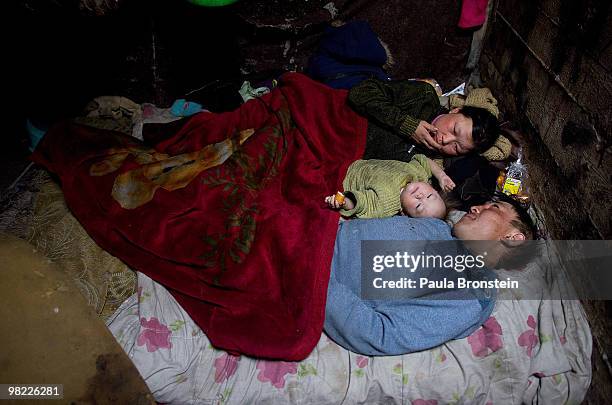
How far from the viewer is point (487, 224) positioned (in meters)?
1.50

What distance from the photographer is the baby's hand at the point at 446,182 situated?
181cm

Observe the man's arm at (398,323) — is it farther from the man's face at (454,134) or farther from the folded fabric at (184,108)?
the folded fabric at (184,108)

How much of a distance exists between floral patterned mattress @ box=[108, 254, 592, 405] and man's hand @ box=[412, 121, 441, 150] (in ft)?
2.83

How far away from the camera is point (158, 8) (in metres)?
2.14

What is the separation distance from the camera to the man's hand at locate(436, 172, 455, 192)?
5.95 ft

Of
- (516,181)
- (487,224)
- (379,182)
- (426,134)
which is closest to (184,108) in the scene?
(379,182)

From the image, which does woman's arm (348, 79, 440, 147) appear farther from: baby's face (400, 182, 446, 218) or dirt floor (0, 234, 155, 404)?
dirt floor (0, 234, 155, 404)

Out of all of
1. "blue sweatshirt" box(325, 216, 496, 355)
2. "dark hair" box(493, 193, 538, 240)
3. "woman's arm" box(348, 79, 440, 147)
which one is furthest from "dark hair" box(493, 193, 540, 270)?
"woman's arm" box(348, 79, 440, 147)

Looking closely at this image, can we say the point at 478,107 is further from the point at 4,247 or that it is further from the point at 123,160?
the point at 4,247

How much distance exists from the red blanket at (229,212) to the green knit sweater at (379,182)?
0.31ft

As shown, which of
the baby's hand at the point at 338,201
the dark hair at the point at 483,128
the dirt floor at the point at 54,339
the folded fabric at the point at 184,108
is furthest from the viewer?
the folded fabric at the point at 184,108

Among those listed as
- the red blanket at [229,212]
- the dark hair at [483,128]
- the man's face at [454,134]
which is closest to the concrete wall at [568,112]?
the dark hair at [483,128]

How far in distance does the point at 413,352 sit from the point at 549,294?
1.96 feet

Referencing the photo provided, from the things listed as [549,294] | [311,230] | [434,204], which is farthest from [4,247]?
[549,294]
